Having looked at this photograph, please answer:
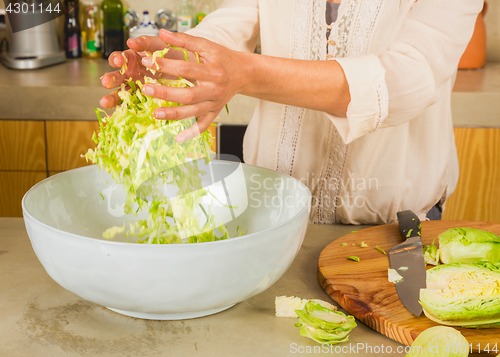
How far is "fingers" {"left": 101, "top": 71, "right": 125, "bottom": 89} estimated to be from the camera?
72 cm

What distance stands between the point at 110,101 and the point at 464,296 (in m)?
0.59

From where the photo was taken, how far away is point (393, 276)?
0.74 m

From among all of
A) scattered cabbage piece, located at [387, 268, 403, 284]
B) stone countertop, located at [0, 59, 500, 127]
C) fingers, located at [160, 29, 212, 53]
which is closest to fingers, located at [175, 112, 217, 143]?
fingers, located at [160, 29, 212, 53]

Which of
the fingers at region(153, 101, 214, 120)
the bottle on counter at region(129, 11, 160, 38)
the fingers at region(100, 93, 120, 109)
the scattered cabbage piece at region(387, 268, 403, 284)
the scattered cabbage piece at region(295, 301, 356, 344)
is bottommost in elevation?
the scattered cabbage piece at region(387, 268, 403, 284)

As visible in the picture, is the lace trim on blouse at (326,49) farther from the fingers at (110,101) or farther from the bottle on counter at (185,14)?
the bottle on counter at (185,14)

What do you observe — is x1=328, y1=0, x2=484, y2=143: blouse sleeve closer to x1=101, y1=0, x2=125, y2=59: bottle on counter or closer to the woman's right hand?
the woman's right hand

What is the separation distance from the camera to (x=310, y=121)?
1.20 m

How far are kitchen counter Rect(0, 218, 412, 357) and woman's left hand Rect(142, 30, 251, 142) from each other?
26 cm

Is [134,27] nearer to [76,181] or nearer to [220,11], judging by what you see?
[220,11]

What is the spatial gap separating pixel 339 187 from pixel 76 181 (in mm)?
655

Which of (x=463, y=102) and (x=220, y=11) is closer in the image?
(x=220, y=11)

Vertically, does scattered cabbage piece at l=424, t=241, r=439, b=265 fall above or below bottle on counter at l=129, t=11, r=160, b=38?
below

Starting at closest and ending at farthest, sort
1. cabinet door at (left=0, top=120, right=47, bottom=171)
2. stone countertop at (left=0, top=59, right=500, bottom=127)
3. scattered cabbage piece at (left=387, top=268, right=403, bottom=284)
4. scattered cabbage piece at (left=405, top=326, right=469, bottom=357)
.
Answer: scattered cabbage piece at (left=405, top=326, right=469, bottom=357), scattered cabbage piece at (left=387, top=268, right=403, bottom=284), stone countertop at (left=0, top=59, right=500, bottom=127), cabinet door at (left=0, top=120, right=47, bottom=171)

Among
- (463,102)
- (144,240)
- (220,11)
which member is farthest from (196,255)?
(463,102)
